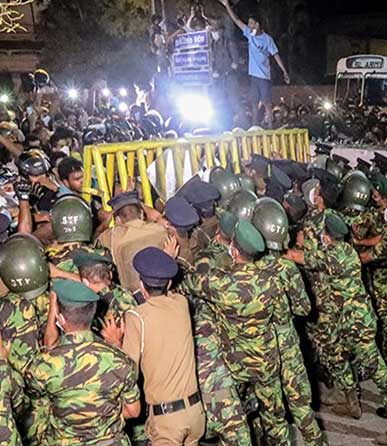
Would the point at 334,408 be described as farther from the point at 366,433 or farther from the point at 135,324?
the point at 135,324

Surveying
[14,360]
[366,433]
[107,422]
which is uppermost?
[14,360]

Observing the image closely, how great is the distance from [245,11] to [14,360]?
71.3 ft

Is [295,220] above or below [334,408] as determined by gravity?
above

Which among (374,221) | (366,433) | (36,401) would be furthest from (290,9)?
(36,401)

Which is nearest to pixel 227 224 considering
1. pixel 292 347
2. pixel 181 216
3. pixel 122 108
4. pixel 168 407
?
pixel 181 216

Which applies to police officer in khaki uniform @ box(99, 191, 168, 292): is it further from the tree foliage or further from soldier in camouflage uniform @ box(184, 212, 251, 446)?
the tree foliage

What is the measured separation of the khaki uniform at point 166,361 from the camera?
373 cm

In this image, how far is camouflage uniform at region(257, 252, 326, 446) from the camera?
4914 millimetres

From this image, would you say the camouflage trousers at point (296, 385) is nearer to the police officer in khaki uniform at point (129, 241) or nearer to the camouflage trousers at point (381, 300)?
the police officer in khaki uniform at point (129, 241)

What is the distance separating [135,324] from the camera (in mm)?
A: 3717

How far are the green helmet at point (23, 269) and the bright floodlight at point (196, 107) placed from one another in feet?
35.6

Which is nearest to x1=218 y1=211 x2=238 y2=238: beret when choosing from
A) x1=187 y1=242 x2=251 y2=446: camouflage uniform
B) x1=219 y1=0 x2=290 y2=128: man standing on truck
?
x1=187 y1=242 x2=251 y2=446: camouflage uniform

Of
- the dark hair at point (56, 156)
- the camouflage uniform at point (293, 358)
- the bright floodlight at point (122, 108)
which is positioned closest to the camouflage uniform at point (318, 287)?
the camouflage uniform at point (293, 358)

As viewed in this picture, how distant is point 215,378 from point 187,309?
86 centimetres
